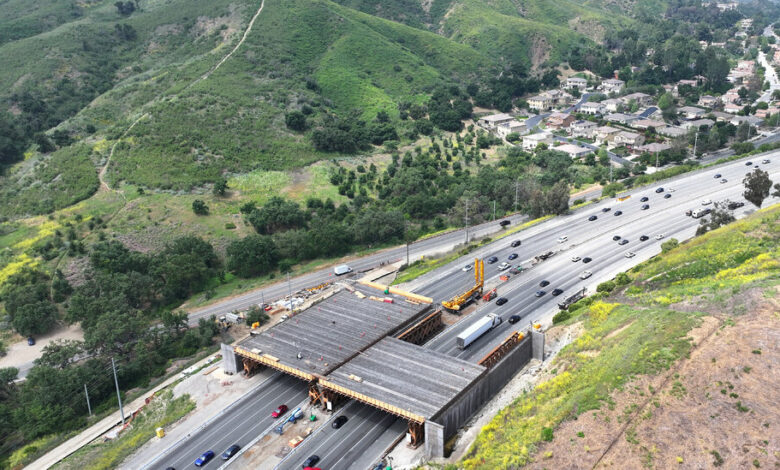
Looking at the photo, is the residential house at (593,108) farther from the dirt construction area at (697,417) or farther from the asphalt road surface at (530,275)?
the dirt construction area at (697,417)

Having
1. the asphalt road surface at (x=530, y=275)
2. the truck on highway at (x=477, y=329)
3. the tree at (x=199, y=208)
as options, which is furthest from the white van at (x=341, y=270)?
the truck on highway at (x=477, y=329)

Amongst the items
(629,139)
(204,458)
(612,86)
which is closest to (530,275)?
(204,458)

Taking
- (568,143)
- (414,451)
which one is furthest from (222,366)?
(568,143)

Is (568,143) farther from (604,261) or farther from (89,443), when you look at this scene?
(89,443)

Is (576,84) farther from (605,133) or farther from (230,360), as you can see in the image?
(230,360)

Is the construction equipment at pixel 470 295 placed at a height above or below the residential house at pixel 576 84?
below

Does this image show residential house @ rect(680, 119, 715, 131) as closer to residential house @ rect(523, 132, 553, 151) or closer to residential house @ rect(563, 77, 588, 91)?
residential house @ rect(523, 132, 553, 151)
